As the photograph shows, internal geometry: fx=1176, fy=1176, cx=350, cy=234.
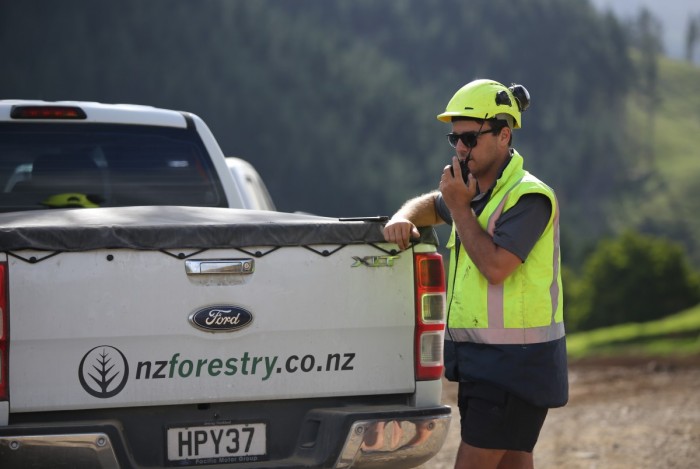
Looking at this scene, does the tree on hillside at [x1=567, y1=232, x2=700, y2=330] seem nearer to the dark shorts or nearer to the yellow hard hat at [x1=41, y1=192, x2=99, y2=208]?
the yellow hard hat at [x1=41, y1=192, x2=99, y2=208]

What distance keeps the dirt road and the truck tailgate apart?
326 centimetres

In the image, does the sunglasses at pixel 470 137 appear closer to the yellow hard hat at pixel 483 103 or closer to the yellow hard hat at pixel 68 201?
the yellow hard hat at pixel 483 103

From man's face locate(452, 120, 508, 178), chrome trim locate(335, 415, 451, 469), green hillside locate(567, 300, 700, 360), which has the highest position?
man's face locate(452, 120, 508, 178)

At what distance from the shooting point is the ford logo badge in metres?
4.46

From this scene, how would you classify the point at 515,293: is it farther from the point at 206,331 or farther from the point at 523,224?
the point at 206,331

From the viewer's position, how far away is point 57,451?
4258 mm

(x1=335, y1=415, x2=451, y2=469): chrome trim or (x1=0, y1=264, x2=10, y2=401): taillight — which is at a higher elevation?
(x1=0, y1=264, x2=10, y2=401): taillight

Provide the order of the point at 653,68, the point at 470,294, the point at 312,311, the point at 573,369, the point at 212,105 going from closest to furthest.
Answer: the point at 470,294
the point at 312,311
the point at 573,369
the point at 212,105
the point at 653,68

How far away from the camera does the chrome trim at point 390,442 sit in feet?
15.1

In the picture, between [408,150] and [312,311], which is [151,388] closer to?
[312,311]

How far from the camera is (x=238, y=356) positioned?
14.9ft

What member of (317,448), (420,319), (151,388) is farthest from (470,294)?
(151,388)

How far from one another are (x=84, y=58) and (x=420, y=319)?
159 m

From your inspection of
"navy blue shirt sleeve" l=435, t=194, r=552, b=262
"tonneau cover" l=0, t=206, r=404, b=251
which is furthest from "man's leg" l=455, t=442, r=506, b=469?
"tonneau cover" l=0, t=206, r=404, b=251
